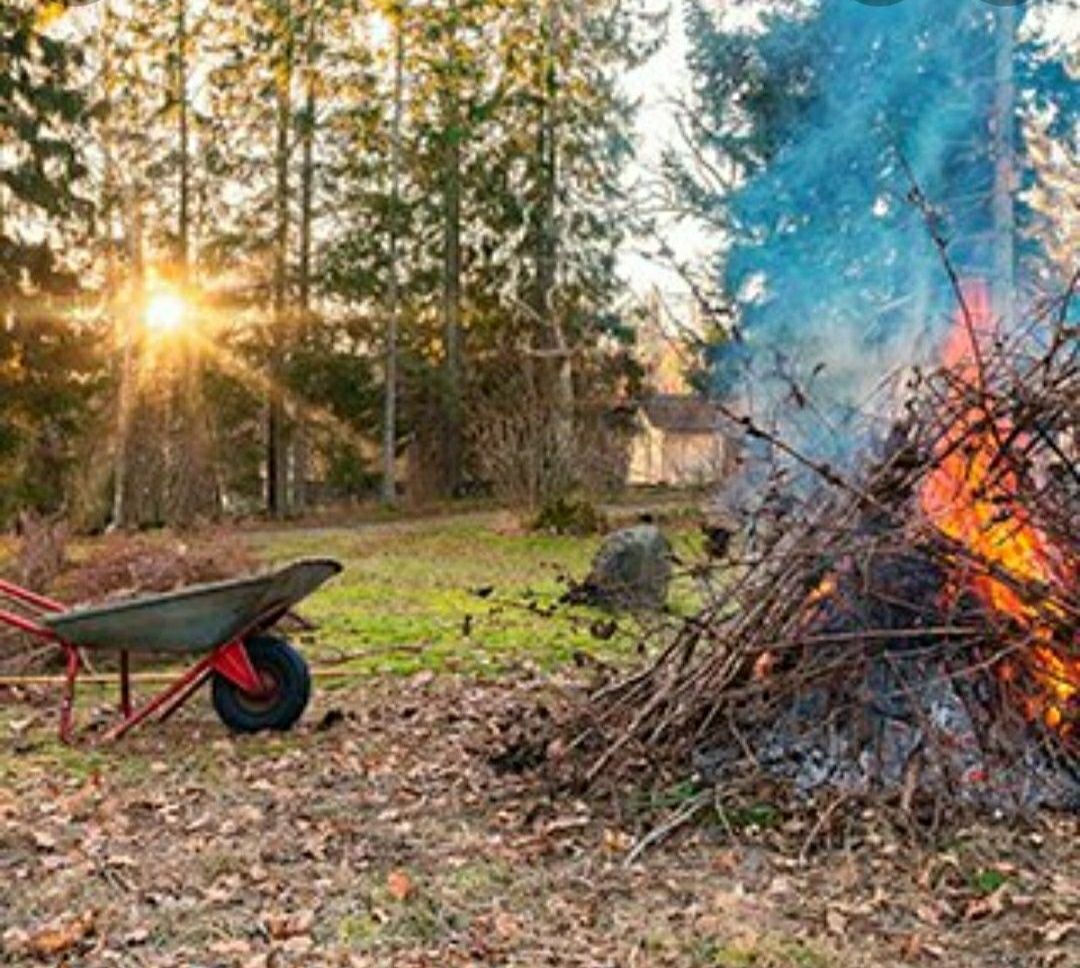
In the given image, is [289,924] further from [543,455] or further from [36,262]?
[36,262]

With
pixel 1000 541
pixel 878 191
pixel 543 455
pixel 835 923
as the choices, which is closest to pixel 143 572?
pixel 878 191

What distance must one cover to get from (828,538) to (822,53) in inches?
200

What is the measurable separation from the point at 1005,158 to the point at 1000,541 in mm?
4043

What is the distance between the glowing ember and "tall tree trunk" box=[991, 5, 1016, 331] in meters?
3.10

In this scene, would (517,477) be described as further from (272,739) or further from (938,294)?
(272,739)

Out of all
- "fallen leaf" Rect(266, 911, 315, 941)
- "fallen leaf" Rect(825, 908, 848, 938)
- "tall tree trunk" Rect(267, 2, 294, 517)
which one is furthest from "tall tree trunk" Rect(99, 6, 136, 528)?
"fallen leaf" Rect(825, 908, 848, 938)

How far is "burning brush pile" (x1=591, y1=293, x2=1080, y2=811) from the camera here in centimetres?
381

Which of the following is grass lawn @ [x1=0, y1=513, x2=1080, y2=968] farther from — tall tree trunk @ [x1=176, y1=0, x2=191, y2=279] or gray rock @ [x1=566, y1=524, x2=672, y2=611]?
tall tree trunk @ [x1=176, y1=0, x2=191, y2=279]

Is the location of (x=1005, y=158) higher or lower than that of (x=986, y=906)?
higher

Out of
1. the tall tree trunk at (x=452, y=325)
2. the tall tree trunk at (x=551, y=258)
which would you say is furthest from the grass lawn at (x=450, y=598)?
the tall tree trunk at (x=452, y=325)

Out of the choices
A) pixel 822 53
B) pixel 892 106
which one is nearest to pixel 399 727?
pixel 892 106

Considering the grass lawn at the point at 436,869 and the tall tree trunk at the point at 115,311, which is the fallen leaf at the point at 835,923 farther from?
the tall tree trunk at the point at 115,311

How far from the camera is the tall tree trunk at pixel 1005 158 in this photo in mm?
7009

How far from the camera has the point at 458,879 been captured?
3357mm
